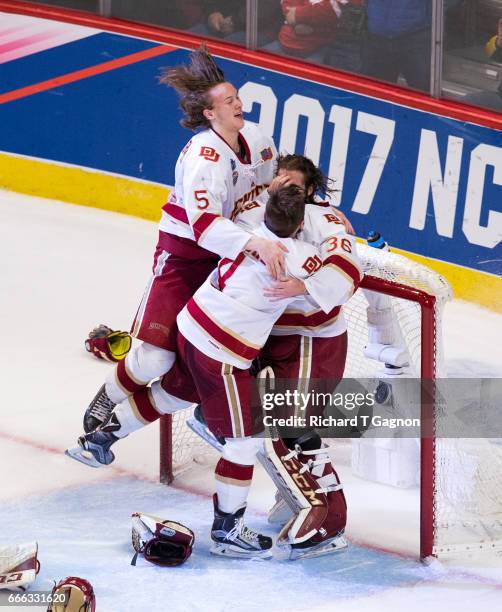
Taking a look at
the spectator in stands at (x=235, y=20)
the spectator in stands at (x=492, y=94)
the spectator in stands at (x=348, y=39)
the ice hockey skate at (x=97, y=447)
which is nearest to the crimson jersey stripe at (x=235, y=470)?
the ice hockey skate at (x=97, y=447)

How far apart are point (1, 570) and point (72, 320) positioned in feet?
7.74

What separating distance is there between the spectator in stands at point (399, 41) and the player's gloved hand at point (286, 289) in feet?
8.57

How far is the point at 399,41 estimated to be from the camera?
243 inches

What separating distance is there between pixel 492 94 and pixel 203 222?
2465 mm

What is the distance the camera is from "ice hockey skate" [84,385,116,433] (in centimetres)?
440

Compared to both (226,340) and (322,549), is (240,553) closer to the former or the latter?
(322,549)

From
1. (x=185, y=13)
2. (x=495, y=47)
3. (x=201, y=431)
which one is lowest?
(x=201, y=431)

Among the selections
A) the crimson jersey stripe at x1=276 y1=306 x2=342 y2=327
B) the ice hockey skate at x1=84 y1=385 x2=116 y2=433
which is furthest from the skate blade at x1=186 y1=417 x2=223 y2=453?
A: the crimson jersey stripe at x1=276 y1=306 x2=342 y2=327

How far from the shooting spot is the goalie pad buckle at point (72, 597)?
3.46 meters

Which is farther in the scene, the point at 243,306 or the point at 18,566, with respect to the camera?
the point at 243,306

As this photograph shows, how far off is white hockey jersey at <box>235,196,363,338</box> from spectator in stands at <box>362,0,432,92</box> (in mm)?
2251

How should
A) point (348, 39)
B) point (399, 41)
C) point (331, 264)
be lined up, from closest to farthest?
point (331, 264), point (399, 41), point (348, 39)

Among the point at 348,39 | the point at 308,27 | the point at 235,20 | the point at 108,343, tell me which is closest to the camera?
the point at 108,343

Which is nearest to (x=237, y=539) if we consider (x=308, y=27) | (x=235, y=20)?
(x=308, y=27)
